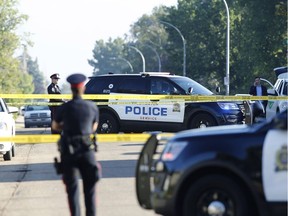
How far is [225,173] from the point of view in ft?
25.7

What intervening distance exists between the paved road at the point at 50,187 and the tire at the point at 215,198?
6.48 ft

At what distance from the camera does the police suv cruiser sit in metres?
19.9

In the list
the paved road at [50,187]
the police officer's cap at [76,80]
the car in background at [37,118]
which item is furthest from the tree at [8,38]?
the police officer's cap at [76,80]

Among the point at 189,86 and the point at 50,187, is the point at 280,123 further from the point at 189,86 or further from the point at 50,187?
the point at 189,86

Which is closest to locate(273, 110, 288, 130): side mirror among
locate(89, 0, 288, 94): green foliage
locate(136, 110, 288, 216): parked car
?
locate(136, 110, 288, 216): parked car

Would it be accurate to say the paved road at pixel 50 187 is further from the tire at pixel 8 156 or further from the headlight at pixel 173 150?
the headlight at pixel 173 150

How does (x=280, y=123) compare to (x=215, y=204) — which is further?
(x=215, y=204)

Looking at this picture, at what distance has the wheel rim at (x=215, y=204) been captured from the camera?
25.5 feet

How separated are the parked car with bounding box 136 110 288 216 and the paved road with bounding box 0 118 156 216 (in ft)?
6.29

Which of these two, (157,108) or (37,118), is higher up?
(157,108)

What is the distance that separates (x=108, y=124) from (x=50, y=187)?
944 centimetres

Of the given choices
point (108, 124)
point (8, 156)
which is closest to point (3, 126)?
point (8, 156)

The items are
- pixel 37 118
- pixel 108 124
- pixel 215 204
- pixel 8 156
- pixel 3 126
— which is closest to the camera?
pixel 215 204

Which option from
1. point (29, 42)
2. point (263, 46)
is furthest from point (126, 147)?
point (29, 42)
